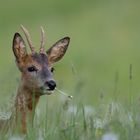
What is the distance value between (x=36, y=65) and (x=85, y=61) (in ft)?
49.3

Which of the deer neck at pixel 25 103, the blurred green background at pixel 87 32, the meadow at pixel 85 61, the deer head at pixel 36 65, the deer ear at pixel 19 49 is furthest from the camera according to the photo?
the blurred green background at pixel 87 32

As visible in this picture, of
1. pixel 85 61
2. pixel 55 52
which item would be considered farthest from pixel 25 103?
pixel 85 61

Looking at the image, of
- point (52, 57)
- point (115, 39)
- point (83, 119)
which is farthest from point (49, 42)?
point (83, 119)

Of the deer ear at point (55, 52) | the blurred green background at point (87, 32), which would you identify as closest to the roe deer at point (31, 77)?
the deer ear at point (55, 52)

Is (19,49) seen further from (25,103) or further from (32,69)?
(25,103)

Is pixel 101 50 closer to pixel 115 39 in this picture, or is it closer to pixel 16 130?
pixel 115 39

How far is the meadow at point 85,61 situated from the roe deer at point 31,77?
0.14 meters

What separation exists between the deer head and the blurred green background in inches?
347

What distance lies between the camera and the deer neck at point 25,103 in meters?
9.89

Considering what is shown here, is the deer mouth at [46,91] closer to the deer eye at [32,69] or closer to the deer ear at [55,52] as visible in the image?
the deer eye at [32,69]

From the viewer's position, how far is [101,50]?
2762 cm

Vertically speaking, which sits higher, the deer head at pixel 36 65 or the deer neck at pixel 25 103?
the deer head at pixel 36 65

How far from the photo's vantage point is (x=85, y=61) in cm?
2550

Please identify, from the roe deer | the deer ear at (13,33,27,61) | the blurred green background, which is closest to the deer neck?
the roe deer
